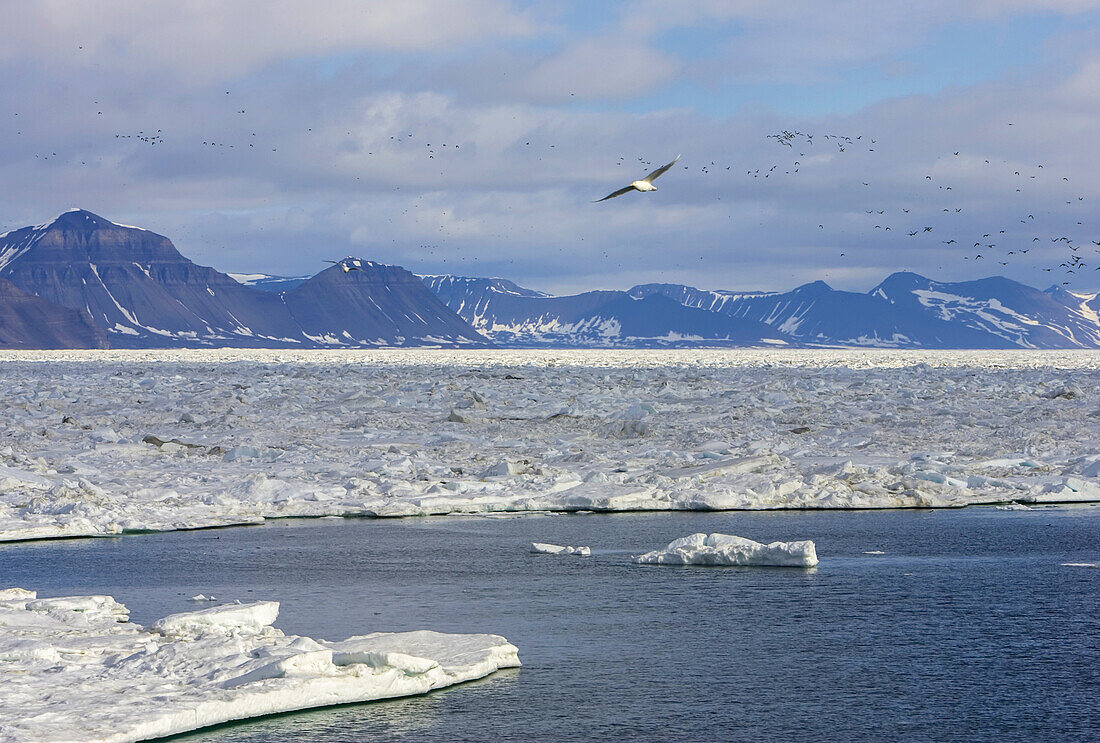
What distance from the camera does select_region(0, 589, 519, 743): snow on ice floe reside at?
271 inches

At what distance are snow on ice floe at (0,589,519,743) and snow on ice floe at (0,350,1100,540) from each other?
20.5ft

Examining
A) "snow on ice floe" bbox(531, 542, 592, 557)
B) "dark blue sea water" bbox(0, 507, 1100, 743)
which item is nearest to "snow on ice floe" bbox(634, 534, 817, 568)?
"dark blue sea water" bbox(0, 507, 1100, 743)

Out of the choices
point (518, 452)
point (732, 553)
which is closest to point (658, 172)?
point (732, 553)

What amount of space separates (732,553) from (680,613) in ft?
7.50

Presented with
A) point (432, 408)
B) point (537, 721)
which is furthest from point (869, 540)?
point (432, 408)

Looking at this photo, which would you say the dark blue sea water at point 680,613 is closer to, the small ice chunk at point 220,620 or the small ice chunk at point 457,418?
the small ice chunk at point 220,620

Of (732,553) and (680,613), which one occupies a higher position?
(732,553)

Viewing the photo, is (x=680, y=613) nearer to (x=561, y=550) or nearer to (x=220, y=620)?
(x=561, y=550)

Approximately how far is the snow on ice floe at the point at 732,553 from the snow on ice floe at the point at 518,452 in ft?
14.3

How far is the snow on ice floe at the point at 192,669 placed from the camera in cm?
688

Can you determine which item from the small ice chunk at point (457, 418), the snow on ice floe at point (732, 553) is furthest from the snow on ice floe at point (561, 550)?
the small ice chunk at point (457, 418)

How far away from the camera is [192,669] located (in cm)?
786

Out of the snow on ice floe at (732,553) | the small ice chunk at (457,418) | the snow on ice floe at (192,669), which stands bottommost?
the snow on ice floe at (192,669)

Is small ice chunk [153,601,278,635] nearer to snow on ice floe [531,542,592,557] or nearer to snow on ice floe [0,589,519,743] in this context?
snow on ice floe [0,589,519,743]
